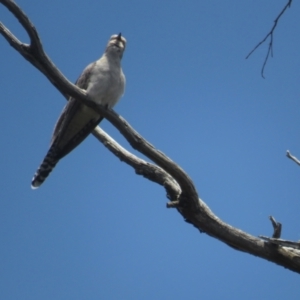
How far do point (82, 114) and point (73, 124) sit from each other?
20 centimetres

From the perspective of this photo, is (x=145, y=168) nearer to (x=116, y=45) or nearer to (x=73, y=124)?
(x=73, y=124)

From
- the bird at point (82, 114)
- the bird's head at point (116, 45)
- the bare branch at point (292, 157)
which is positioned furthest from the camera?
the bird's head at point (116, 45)

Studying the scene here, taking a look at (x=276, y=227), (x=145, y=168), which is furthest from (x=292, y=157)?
(x=145, y=168)

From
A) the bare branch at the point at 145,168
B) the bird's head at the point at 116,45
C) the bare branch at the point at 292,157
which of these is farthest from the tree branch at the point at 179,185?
the bird's head at the point at 116,45

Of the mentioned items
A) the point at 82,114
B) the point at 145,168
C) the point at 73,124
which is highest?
the point at 82,114

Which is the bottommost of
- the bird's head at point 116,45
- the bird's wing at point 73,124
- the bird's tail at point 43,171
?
the bird's tail at point 43,171

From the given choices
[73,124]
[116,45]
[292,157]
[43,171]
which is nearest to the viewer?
[292,157]

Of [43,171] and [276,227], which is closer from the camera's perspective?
[276,227]

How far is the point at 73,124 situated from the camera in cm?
671

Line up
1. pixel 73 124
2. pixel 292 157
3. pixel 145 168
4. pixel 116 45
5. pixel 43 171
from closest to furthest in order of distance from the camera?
pixel 292 157, pixel 145 168, pixel 43 171, pixel 73 124, pixel 116 45

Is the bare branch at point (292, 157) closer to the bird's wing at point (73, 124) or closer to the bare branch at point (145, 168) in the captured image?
the bare branch at point (145, 168)

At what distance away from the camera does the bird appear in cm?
649

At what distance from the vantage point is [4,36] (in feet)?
16.8

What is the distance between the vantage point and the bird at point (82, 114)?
6.49m
